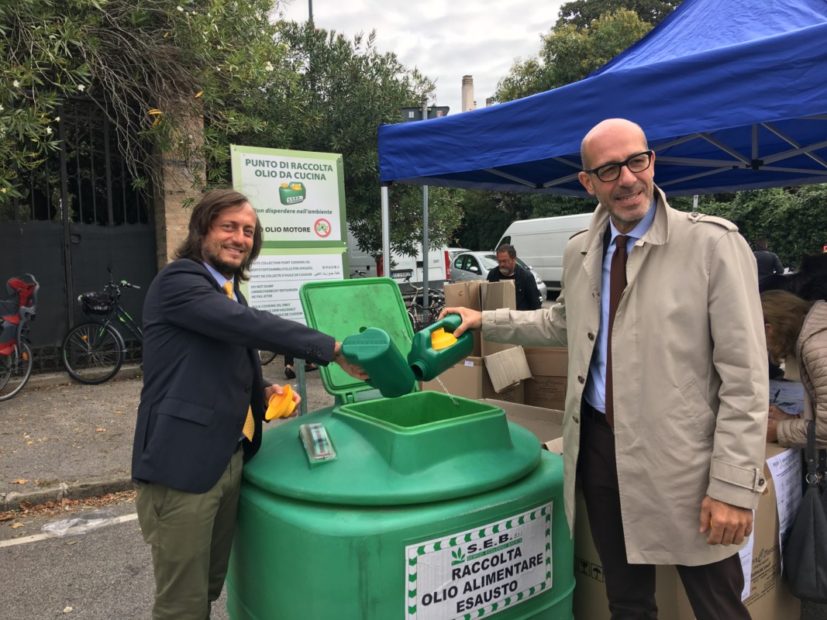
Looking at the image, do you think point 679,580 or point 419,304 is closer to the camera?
point 679,580

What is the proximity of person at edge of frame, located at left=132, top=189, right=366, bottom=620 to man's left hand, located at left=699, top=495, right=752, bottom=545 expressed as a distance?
1003 millimetres

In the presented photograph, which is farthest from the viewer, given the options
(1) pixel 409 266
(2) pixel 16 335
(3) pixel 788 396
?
(1) pixel 409 266

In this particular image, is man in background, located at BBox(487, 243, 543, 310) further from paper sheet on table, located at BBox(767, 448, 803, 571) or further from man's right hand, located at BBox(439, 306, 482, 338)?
man's right hand, located at BBox(439, 306, 482, 338)

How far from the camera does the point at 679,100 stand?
7.98 ft

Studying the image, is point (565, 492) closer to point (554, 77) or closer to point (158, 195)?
point (158, 195)

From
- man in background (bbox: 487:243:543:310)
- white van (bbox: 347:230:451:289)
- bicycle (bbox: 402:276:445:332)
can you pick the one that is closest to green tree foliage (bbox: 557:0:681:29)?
white van (bbox: 347:230:451:289)

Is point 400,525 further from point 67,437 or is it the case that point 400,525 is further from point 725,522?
point 67,437

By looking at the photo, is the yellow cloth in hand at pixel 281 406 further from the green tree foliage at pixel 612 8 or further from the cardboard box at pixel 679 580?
the green tree foliage at pixel 612 8

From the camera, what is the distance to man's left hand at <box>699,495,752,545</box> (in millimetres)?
1400

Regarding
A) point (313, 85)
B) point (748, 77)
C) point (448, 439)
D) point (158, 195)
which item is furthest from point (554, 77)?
point (448, 439)

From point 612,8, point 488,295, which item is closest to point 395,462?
point 488,295

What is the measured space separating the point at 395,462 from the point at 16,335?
5.59 metres

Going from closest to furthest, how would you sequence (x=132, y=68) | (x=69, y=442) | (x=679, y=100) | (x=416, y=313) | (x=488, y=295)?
(x=679, y=100)
(x=488, y=295)
(x=69, y=442)
(x=132, y=68)
(x=416, y=313)

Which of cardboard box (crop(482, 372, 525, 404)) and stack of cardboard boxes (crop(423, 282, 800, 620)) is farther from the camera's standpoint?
cardboard box (crop(482, 372, 525, 404))
